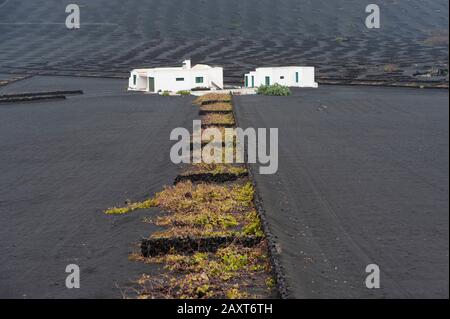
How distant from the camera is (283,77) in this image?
7275 centimetres

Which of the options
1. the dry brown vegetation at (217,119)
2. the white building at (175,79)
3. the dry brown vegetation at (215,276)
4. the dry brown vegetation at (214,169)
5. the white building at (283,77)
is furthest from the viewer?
the white building at (283,77)

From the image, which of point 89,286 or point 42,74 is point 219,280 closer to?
point 89,286

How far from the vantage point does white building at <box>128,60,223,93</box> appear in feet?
225

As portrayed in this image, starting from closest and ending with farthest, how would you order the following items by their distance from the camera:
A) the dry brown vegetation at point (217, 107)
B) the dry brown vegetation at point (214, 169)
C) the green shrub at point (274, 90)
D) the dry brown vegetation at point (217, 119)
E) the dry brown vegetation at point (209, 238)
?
the dry brown vegetation at point (209, 238)
the dry brown vegetation at point (214, 169)
the dry brown vegetation at point (217, 119)
the dry brown vegetation at point (217, 107)
the green shrub at point (274, 90)

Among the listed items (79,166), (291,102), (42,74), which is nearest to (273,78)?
(291,102)

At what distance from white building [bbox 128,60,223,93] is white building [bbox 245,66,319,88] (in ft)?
13.0

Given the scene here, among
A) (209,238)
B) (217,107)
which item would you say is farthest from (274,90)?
(209,238)

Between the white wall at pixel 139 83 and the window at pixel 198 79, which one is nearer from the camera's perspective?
the window at pixel 198 79

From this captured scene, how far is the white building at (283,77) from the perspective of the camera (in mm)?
71875

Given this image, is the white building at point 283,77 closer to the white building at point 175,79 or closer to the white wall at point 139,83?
the white building at point 175,79

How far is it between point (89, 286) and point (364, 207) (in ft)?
30.0
